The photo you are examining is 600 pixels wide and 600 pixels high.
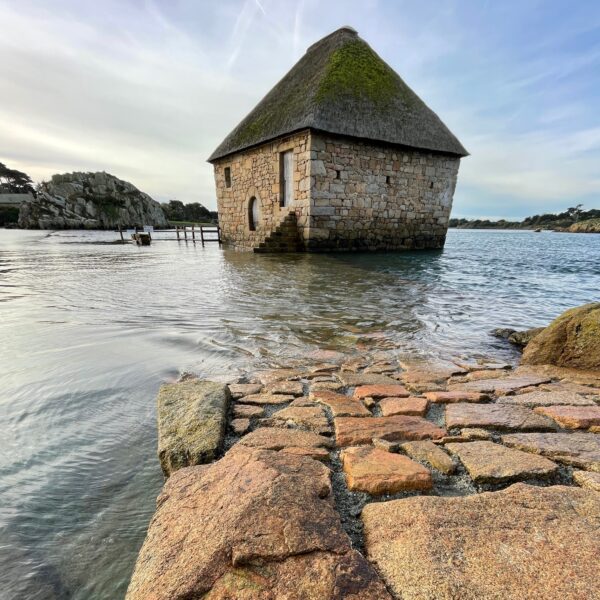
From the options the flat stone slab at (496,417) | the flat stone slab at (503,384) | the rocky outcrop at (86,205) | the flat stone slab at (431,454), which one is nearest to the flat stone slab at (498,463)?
the flat stone slab at (431,454)

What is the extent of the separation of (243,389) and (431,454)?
137cm

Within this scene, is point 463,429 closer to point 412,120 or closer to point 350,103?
point 350,103

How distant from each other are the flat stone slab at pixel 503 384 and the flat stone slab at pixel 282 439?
4.47 feet

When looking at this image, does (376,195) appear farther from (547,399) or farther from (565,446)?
(565,446)

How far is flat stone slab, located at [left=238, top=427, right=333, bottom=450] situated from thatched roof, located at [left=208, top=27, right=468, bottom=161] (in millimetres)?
12296

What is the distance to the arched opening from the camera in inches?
652

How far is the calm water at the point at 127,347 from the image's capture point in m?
1.33

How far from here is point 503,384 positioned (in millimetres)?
2691

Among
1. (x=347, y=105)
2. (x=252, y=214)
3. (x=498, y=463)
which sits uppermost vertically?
(x=347, y=105)

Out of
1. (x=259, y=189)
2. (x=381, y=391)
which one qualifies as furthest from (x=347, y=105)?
(x=381, y=391)

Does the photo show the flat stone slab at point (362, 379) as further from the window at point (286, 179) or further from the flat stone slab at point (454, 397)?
the window at point (286, 179)

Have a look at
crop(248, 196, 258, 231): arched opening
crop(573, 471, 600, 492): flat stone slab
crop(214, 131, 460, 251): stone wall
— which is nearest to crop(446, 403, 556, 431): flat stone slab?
crop(573, 471, 600, 492): flat stone slab

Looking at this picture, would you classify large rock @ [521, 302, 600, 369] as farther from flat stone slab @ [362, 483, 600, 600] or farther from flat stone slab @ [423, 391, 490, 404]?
flat stone slab @ [362, 483, 600, 600]

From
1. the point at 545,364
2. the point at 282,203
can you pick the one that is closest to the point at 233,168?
the point at 282,203
